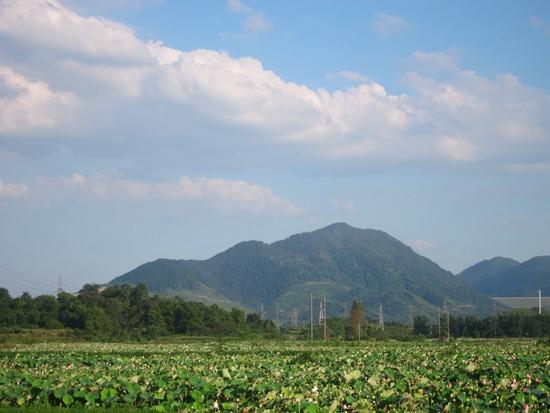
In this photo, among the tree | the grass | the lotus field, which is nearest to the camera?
the lotus field

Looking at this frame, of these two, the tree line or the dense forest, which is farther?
the dense forest

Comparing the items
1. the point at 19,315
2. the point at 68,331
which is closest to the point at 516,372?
the point at 68,331

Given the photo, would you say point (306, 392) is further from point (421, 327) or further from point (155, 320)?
point (421, 327)

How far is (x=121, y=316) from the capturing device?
309ft

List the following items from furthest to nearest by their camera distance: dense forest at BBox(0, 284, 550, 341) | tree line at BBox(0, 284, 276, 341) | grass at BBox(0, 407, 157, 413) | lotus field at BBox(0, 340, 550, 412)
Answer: dense forest at BBox(0, 284, 550, 341) → tree line at BBox(0, 284, 276, 341) → grass at BBox(0, 407, 157, 413) → lotus field at BBox(0, 340, 550, 412)

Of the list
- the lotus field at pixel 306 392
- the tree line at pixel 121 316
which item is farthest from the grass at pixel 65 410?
the tree line at pixel 121 316

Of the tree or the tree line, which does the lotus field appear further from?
the tree

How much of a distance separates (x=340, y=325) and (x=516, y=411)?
9543cm

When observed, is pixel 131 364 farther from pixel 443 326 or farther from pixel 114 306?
pixel 443 326

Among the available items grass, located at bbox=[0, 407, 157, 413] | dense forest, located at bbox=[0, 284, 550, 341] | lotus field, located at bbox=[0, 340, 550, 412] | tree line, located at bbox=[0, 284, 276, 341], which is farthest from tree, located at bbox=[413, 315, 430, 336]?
grass, located at bbox=[0, 407, 157, 413]

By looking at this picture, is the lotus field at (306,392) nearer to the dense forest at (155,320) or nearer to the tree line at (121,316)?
the tree line at (121,316)

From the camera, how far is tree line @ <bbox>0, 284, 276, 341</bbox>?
82.2 meters

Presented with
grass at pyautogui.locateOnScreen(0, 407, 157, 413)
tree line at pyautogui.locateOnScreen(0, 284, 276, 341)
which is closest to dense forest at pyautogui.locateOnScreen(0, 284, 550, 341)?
tree line at pyautogui.locateOnScreen(0, 284, 276, 341)

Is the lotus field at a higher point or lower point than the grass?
higher
